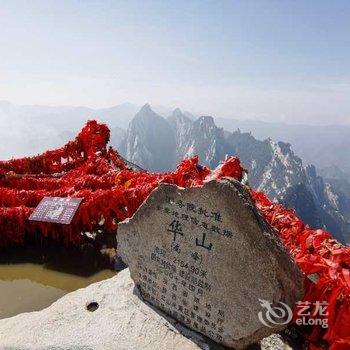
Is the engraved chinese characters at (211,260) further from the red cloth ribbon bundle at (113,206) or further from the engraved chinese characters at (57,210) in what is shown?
the engraved chinese characters at (57,210)

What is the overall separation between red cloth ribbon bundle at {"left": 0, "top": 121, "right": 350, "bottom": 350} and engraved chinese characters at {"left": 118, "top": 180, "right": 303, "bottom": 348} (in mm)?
951

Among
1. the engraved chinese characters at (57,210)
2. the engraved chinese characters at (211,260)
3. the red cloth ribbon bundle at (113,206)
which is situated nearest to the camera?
the engraved chinese characters at (211,260)

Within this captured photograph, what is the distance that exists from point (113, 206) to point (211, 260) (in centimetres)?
516

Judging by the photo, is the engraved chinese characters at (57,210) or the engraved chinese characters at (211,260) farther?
the engraved chinese characters at (57,210)

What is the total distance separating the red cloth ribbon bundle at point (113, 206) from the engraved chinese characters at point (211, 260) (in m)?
0.95

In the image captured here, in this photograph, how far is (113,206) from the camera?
958 centimetres

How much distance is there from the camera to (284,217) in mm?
7754

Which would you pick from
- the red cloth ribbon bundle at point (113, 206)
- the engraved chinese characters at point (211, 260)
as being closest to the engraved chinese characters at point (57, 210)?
the red cloth ribbon bundle at point (113, 206)

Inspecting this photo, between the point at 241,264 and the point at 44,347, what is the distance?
9.02ft

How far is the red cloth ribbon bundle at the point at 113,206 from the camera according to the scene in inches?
206

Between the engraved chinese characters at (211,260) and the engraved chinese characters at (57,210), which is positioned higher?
the engraved chinese characters at (211,260)

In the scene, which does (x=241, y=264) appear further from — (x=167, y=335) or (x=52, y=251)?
(x=52, y=251)

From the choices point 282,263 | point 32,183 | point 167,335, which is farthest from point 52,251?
point 282,263

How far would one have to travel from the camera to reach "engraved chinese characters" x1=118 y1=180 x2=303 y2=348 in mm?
4379
